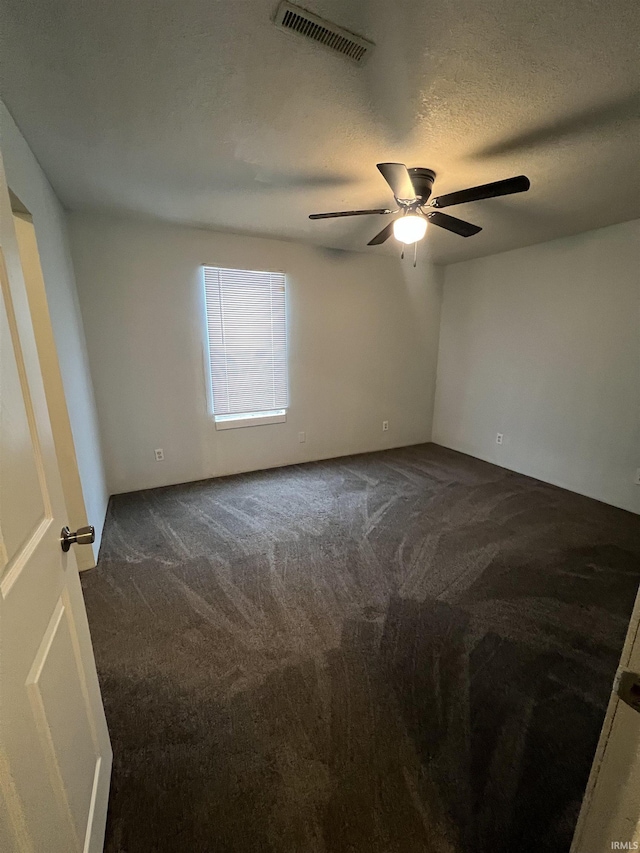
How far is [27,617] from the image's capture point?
2.25 ft

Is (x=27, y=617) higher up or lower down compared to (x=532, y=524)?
higher up

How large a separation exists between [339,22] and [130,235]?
252cm

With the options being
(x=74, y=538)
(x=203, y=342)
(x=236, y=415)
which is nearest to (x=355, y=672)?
(x=74, y=538)

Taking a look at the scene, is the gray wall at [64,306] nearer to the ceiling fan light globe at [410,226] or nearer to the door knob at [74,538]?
the door knob at [74,538]

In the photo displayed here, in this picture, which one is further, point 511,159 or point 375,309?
point 375,309

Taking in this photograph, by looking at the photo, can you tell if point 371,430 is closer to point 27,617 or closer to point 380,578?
point 380,578

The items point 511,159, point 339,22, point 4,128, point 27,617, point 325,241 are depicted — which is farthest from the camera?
point 325,241

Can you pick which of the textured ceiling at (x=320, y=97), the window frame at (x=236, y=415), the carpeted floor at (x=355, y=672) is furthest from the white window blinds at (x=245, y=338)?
the carpeted floor at (x=355, y=672)

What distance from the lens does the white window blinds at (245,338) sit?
3.40m

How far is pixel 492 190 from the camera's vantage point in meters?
1.79

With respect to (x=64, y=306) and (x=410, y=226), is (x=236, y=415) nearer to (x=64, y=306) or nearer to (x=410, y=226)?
(x=64, y=306)

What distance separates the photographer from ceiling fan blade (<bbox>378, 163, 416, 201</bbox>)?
65.0 inches

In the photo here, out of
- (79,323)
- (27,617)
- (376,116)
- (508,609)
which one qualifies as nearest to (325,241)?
(376,116)

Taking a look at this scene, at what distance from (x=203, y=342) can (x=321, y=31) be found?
2547 mm
